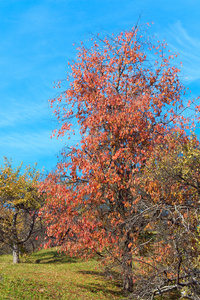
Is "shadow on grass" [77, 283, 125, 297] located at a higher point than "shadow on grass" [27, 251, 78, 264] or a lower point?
lower

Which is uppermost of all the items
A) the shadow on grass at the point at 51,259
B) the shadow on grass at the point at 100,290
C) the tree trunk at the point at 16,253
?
the tree trunk at the point at 16,253

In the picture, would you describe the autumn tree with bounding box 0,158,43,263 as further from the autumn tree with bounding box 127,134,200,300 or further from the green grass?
the autumn tree with bounding box 127,134,200,300

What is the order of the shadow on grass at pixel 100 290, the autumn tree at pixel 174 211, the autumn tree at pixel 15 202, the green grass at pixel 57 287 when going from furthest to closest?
the autumn tree at pixel 15 202
the shadow on grass at pixel 100 290
the green grass at pixel 57 287
the autumn tree at pixel 174 211

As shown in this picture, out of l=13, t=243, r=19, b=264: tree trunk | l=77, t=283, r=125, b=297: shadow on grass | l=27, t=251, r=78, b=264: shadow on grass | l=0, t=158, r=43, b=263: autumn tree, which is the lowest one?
l=77, t=283, r=125, b=297: shadow on grass

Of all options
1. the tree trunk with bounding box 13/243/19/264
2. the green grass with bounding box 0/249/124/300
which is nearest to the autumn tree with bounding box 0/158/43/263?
the tree trunk with bounding box 13/243/19/264

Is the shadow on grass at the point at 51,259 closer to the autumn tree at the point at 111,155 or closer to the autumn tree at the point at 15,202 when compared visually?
the autumn tree at the point at 15,202

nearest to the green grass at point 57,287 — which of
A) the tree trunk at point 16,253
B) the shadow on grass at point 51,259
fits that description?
the tree trunk at point 16,253

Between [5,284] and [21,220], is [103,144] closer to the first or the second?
[5,284]

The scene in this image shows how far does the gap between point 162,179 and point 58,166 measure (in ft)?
21.4

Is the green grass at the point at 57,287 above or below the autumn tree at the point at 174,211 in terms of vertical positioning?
below

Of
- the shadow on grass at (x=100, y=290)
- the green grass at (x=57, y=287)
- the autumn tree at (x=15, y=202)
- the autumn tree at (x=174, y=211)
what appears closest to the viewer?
the autumn tree at (x=174, y=211)

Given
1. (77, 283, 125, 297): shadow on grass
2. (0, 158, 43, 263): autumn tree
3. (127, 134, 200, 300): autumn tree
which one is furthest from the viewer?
(0, 158, 43, 263): autumn tree

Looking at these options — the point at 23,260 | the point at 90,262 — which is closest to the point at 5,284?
the point at 90,262

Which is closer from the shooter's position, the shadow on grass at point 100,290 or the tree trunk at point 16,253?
the shadow on grass at point 100,290
